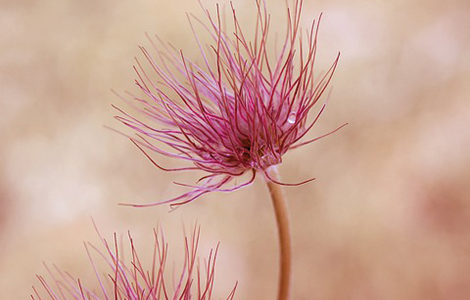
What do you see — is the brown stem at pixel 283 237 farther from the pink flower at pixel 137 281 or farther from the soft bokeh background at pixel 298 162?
the soft bokeh background at pixel 298 162

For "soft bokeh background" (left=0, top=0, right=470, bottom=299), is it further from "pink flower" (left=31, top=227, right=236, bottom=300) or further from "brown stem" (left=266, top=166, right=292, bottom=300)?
"brown stem" (left=266, top=166, right=292, bottom=300)

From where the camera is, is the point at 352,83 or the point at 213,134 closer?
the point at 213,134

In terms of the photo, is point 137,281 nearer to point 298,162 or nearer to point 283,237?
point 283,237

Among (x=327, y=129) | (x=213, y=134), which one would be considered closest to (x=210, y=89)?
(x=213, y=134)

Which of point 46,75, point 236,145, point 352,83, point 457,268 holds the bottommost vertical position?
point 457,268

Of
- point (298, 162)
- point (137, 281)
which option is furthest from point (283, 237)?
point (298, 162)

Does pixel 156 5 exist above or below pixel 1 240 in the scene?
above

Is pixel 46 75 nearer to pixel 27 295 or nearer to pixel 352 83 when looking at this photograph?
pixel 27 295

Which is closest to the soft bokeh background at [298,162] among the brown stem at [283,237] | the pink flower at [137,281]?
the pink flower at [137,281]
